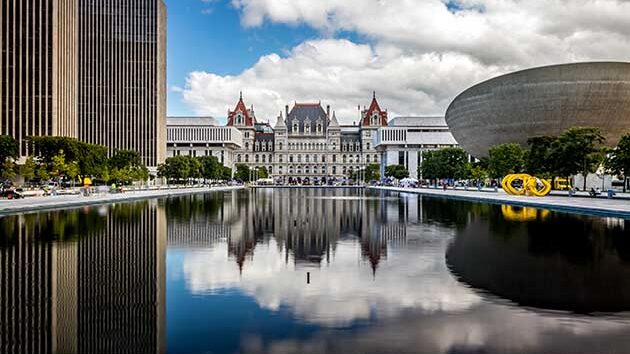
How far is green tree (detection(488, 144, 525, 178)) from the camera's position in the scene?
229 feet

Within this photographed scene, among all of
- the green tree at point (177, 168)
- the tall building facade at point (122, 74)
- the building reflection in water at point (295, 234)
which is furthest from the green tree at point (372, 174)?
the building reflection in water at point (295, 234)

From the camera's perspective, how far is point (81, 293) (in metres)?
10.1

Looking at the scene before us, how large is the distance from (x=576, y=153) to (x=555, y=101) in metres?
50.2

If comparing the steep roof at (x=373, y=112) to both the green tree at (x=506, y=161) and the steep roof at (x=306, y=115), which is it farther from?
the green tree at (x=506, y=161)

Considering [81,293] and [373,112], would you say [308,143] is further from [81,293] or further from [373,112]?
[81,293]

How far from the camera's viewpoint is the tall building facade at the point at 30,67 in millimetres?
76938

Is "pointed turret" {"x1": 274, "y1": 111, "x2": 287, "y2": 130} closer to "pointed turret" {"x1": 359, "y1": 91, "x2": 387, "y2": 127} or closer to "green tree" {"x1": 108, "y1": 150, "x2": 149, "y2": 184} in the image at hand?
"pointed turret" {"x1": 359, "y1": 91, "x2": 387, "y2": 127}

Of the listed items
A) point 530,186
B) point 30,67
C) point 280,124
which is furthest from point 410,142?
point 30,67

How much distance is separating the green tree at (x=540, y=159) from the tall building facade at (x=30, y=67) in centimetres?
6486

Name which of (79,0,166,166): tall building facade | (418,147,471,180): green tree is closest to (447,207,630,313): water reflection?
(418,147,471,180): green tree

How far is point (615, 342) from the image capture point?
753cm

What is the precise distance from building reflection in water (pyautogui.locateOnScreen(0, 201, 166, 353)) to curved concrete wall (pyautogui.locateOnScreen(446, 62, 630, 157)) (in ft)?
310

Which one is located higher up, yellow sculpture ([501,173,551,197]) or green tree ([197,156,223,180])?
green tree ([197,156,223,180])

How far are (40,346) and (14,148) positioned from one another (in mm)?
54256
